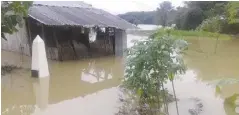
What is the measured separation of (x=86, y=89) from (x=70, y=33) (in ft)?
18.5

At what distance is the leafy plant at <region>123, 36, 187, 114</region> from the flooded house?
5.53 m

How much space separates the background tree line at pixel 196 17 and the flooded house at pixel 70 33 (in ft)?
17.1

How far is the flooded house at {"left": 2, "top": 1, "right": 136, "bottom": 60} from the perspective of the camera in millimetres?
10903

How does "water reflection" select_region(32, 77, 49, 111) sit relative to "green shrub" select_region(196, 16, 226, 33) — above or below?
below

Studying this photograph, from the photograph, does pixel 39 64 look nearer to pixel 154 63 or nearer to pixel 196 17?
pixel 154 63

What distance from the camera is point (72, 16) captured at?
37.0ft

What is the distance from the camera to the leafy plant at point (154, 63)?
4582 mm

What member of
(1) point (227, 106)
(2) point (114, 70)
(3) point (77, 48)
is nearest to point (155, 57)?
(1) point (227, 106)

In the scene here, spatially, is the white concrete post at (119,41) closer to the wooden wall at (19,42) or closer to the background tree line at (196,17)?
the wooden wall at (19,42)

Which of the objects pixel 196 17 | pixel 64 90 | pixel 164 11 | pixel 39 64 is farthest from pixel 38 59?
pixel 164 11

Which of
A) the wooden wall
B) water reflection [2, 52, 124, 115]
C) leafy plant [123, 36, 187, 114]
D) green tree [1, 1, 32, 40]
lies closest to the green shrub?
water reflection [2, 52, 124, 115]

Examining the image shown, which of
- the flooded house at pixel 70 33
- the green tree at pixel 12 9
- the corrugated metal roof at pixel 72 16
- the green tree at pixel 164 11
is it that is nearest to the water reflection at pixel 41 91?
the green tree at pixel 12 9

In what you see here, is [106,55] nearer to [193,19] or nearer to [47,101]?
[47,101]

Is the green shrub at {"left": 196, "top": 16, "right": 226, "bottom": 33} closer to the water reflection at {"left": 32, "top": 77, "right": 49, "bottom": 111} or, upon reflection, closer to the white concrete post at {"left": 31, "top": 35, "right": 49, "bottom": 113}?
the white concrete post at {"left": 31, "top": 35, "right": 49, "bottom": 113}
